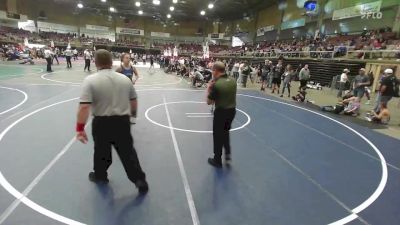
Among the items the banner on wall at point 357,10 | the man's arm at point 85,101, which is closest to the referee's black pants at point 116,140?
the man's arm at point 85,101

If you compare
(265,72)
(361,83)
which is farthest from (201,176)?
(265,72)

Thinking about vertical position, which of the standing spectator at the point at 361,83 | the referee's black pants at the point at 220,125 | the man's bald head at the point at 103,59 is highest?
the man's bald head at the point at 103,59

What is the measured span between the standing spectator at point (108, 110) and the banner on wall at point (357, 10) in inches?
952

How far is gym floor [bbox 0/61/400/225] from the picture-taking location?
3.52 metres

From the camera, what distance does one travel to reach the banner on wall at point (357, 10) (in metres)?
21.8

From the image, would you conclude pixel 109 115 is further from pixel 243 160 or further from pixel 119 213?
pixel 243 160

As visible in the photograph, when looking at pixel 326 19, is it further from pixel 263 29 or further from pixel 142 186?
pixel 142 186

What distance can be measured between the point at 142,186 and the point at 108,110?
3.79 feet

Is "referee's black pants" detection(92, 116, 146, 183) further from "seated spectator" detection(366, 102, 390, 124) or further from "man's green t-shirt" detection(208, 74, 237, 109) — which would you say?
"seated spectator" detection(366, 102, 390, 124)

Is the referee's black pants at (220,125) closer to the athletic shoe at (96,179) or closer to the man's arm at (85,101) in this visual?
the athletic shoe at (96,179)

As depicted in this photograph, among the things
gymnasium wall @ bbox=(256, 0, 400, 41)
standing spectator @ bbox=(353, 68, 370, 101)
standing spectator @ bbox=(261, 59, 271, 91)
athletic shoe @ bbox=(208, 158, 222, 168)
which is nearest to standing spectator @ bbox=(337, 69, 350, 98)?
standing spectator @ bbox=(353, 68, 370, 101)

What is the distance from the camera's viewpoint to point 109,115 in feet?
11.5

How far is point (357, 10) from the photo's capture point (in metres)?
23.5

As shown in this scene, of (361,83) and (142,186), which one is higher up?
(361,83)
